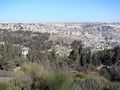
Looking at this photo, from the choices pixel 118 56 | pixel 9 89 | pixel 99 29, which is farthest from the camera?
pixel 99 29

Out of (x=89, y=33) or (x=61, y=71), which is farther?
(x=89, y=33)

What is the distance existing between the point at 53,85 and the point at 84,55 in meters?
21.4

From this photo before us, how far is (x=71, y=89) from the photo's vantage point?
7277 millimetres

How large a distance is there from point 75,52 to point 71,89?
2002 cm

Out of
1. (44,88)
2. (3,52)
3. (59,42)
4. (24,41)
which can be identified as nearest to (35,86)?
(44,88)

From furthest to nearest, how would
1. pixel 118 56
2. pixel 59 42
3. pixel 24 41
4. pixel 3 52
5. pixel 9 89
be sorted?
pixel 59 42
pixel 24 41
pixel 118 56
pixel 3 52
pixel 9 89

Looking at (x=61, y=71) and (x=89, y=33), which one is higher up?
(x=61, y=71)

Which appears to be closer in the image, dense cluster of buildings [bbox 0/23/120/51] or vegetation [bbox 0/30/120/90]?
vegetation [bbox 0/30/120/90]

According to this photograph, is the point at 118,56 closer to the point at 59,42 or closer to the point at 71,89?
the point at 71,89

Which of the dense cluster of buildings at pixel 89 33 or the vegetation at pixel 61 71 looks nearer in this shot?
the vegetation at pixel 61 71

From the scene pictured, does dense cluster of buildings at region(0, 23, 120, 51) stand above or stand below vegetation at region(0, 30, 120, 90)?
below

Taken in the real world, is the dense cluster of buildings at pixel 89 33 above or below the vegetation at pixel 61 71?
below

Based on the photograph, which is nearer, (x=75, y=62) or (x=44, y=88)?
(x=44, y=88)

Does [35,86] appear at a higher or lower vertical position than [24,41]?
higher
